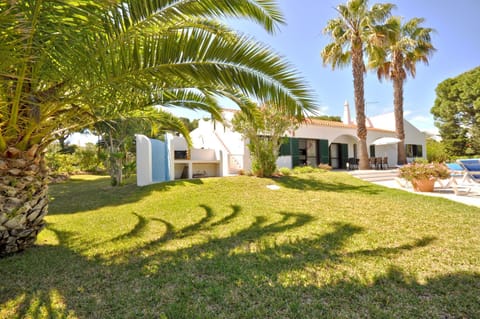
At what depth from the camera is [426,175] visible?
9.37m

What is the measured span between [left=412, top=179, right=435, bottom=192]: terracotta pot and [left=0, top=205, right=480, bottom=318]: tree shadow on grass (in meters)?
6.26

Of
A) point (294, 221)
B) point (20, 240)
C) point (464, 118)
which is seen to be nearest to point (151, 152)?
point (20, 240)

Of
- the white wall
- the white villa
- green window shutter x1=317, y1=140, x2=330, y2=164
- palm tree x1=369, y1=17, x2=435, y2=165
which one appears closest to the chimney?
the white villa

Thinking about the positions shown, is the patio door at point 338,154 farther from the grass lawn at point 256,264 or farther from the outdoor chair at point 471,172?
the grass lawn at point 256,264

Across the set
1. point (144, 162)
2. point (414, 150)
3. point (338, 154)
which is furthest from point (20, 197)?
point (414, 150)

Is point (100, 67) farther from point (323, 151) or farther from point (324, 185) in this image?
point (323, 151)

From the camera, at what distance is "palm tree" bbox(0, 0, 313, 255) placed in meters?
3.11

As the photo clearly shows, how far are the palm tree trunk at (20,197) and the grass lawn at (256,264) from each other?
15.3 inches

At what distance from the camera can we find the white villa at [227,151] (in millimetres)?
13035

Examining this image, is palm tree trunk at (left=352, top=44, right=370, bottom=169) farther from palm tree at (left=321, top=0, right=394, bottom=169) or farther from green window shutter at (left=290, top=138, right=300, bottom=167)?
green window shutter at (left=290, top=138, right=300, bottom=167)

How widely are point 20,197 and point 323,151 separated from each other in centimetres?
1890

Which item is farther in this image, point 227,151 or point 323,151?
point 323,151

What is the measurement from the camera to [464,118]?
3319 cm

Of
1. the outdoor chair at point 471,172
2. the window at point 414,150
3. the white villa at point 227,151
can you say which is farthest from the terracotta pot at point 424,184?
the window at point 414,150
